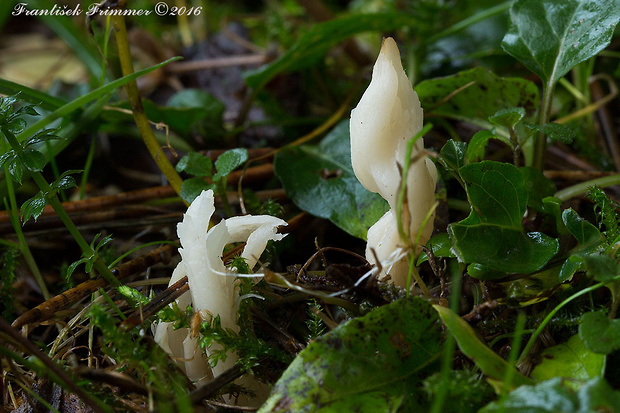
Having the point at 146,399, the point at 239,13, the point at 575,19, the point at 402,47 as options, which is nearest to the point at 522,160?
the point at 575,19

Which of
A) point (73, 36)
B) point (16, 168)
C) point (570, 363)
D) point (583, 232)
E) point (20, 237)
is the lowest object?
point (570, 363)

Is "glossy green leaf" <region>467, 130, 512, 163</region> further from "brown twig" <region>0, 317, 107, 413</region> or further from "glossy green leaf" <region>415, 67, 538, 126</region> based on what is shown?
"brown twig" <region>0, 317, 107, 413</region>

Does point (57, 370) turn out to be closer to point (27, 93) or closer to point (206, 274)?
point (206, 274)

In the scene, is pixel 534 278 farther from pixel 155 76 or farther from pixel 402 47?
pixel 155 76

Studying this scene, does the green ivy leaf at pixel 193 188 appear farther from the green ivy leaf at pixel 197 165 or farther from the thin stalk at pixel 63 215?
the thin stalk at pixel 63 215

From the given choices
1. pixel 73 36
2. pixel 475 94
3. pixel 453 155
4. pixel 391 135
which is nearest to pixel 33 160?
pixel 391 135
